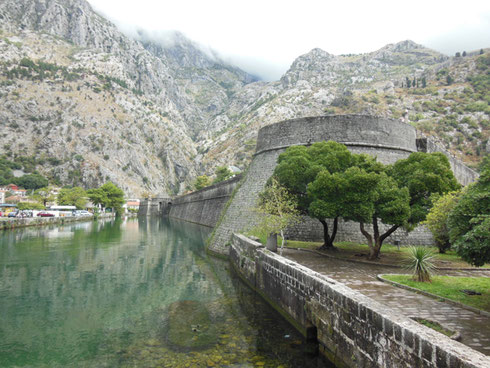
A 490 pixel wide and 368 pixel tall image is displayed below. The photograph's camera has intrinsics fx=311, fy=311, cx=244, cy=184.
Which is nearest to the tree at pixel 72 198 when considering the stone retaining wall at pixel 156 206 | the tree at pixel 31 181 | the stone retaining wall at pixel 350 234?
the tree at pixel 31 181

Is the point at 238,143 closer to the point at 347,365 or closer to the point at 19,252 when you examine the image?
the point at 19,252

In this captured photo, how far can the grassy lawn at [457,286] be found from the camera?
722cm

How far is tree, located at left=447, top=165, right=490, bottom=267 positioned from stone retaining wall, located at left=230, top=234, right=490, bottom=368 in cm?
219

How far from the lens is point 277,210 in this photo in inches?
595

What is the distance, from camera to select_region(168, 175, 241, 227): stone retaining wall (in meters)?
37.9

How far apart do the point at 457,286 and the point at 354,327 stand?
481cm

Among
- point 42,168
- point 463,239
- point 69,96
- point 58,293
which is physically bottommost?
point 58,293

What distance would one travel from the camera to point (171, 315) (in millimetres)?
10000

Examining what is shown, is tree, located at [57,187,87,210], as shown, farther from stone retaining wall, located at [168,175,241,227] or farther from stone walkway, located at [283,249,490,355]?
stone walkway, located at [283,249,490,355]

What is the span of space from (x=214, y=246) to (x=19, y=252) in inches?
535

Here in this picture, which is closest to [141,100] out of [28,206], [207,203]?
[28,206]

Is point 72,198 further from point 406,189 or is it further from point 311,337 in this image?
point 311,337

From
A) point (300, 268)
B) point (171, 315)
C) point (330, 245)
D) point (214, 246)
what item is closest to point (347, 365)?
point (300, 268)

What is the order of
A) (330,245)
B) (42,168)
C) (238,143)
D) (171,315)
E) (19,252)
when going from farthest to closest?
(238,143), (42,168), (19,252), (330,245), (171,315)
